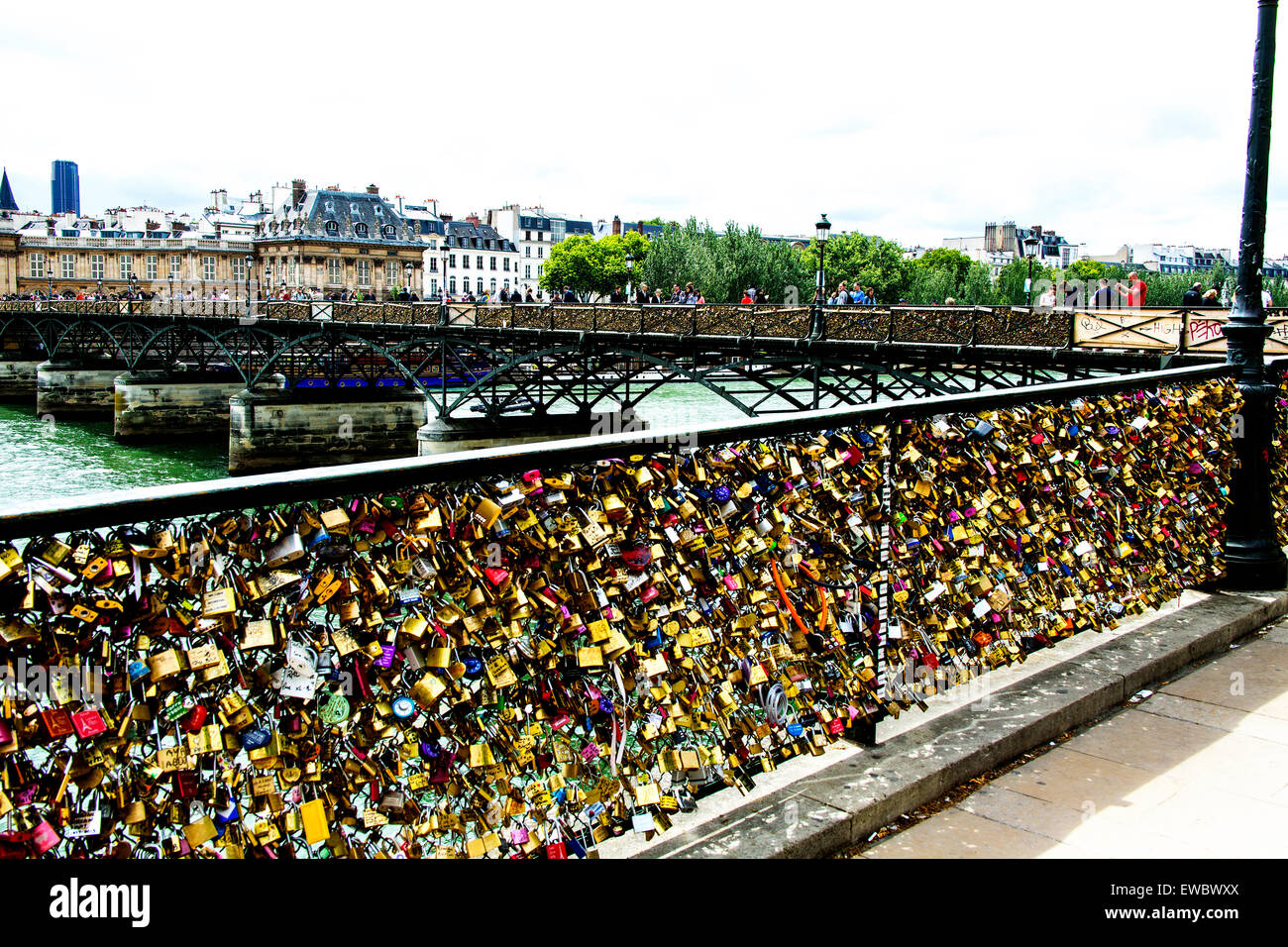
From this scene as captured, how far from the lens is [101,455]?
131ft

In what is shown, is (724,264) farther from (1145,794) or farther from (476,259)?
(1145,794)

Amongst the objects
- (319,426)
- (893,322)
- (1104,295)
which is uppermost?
(1104,295)

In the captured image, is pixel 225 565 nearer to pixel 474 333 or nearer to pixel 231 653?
pixel 231 653

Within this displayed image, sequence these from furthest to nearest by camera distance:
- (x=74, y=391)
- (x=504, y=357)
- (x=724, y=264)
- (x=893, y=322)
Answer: (x=724, y=264)
(x=74, y=391)
(x=504, y=357)
(x=893, y=322)

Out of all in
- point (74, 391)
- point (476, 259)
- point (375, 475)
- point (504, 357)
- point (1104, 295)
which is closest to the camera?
point (375, 475)

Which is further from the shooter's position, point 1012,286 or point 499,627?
point 1012,286

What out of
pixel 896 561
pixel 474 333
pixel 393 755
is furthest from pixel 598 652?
pixel 474 333

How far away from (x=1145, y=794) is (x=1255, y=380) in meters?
3.40

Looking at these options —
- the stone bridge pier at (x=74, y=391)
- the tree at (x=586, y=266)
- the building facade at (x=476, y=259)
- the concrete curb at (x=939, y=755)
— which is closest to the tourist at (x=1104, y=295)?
the concrete curb at (x=939, y=755)

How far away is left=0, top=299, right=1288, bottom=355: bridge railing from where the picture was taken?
17438mm

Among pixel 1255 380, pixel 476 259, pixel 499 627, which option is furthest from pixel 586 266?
pixel 499 627

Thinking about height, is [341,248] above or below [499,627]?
above

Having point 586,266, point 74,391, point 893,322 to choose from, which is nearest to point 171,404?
point 74,391

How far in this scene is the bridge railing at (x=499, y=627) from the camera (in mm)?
2023
